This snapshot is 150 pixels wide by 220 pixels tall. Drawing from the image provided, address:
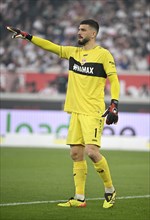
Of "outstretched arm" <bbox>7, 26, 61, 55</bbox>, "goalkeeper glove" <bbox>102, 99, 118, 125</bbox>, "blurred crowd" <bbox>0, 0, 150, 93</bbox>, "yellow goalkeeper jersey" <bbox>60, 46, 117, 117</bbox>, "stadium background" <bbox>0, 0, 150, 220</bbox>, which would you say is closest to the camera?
"goalkeeper glove" <bbox>102, 99, 118, 125</bbox>

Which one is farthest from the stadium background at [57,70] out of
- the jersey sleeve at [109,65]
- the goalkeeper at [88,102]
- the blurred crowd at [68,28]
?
the jersey sleeve at [109,65]

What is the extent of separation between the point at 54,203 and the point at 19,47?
1792cm

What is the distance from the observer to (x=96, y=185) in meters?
12.1

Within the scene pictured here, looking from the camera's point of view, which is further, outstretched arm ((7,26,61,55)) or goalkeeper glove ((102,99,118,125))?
outstretched arm ((7,26,61,55))

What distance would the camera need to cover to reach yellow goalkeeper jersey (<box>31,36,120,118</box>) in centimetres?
895

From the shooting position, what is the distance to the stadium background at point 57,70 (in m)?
21.6

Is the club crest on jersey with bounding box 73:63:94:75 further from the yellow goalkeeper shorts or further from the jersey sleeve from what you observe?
the yellow goalkeeper shorts

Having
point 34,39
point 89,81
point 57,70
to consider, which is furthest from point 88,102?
point 57,70

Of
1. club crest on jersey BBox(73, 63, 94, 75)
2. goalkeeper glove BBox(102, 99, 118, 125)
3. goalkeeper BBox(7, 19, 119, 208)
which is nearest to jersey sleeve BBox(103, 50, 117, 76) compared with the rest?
goalkeeper BBox(7, 19, 119, 208)

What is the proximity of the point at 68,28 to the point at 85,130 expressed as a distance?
18668 millimetres

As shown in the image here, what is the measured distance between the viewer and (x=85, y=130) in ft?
29.1

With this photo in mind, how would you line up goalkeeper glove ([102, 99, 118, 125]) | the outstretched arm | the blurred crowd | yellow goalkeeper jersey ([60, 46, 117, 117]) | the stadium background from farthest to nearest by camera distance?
the blurred crowd, the stadium background, the outstretched arm, yellow goalkeeper jersey ([60, 46, 117, 117]), goalkeeper glove ([102, 99, 118, 125])

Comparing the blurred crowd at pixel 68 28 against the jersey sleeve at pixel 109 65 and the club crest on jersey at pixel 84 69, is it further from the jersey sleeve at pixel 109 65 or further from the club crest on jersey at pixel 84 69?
the jersey sleeve at pixel 109 65

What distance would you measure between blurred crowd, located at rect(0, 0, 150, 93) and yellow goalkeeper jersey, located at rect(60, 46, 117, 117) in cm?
1556
